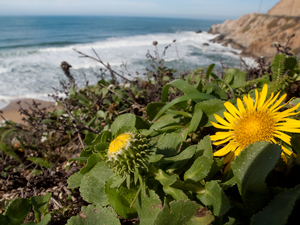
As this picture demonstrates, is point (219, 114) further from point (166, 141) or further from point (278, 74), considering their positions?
point (278, 74)

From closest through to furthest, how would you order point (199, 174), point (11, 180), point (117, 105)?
point (199, 174), point (11, 180), point (117, 105)

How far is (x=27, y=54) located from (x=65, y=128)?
811 inches

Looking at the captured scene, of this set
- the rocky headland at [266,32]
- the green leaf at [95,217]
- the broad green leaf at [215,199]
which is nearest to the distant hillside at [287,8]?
the rocky headland at [266,32]

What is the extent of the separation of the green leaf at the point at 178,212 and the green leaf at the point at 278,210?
0.86 ft

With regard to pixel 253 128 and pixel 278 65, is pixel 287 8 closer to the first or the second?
pixel 278 65

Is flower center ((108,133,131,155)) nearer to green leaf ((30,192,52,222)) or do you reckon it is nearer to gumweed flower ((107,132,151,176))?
gumweed flower ((107,132,151,176))

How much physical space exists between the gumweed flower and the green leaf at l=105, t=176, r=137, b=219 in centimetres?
21

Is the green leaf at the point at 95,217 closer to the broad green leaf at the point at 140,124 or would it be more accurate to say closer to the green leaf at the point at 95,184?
the green leaf at the point at 95,184

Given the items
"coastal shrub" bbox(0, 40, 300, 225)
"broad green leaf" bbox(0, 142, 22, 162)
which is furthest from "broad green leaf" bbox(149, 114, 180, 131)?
"broad green leaf" bbox(0, 142, 22, 162)

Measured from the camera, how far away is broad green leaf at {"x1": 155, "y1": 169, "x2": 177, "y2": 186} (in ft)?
3.74

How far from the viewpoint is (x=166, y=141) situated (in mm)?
1456

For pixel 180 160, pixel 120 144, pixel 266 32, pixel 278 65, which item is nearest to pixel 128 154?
pixel 120 144

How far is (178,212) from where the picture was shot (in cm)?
103

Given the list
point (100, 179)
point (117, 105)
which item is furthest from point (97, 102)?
point (100, 179)
